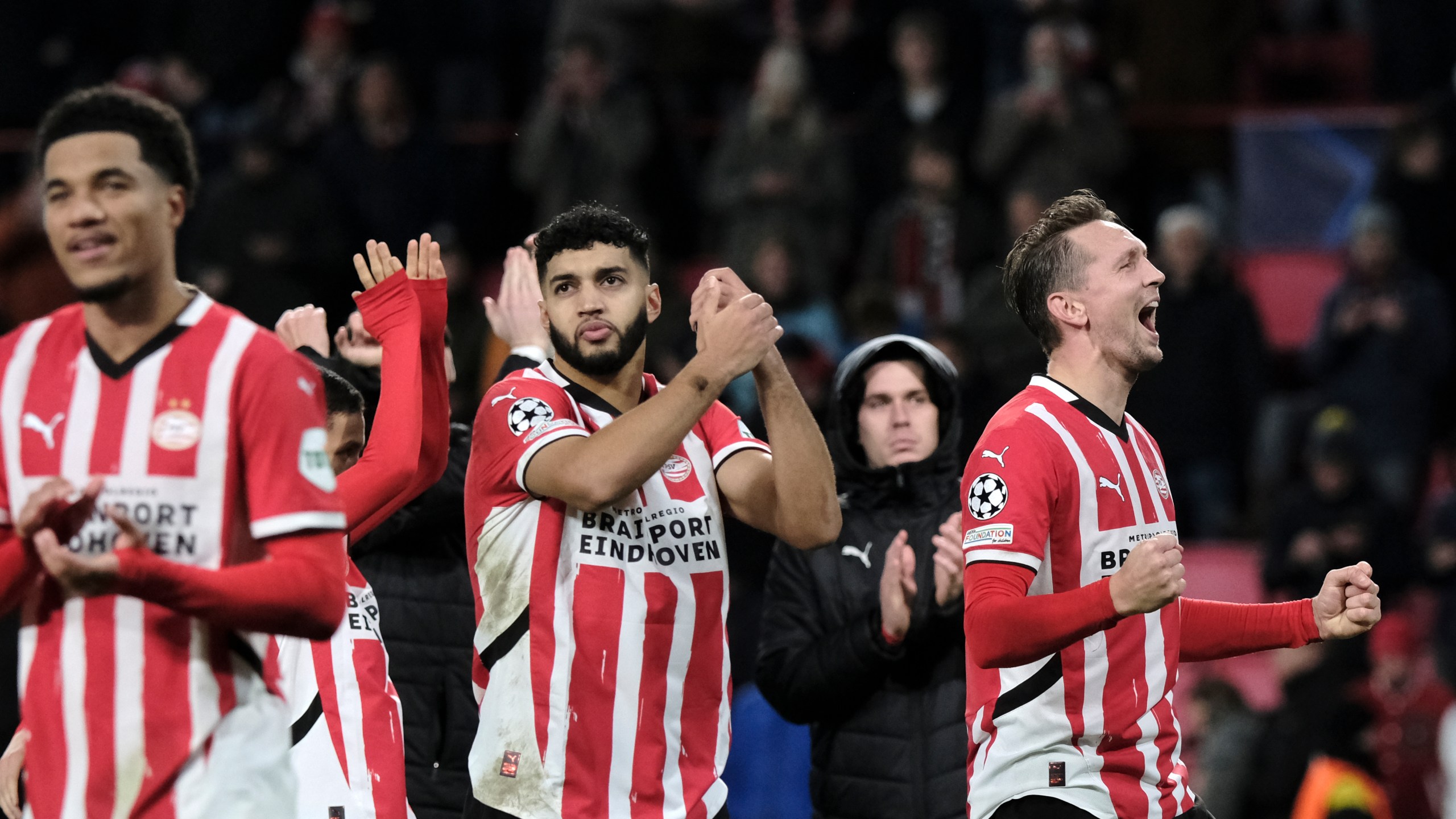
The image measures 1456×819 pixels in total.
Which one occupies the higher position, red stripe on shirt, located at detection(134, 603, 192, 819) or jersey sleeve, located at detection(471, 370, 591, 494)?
jersey sleeve, located at detection(471, 370, 591, 494)

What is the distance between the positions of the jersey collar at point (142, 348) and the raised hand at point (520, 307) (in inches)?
84.0

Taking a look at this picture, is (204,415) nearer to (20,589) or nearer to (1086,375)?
(20,589)

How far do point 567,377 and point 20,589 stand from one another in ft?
5.59

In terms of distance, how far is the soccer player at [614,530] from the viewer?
184 inches

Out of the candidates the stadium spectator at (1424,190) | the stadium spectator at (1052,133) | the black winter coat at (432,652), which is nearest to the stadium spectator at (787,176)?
the stadium spectator at (1052,133)

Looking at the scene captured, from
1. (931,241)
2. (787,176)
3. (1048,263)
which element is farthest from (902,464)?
(787,176)

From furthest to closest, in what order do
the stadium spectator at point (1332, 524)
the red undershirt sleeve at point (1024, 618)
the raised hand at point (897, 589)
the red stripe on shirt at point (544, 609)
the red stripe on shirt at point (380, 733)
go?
the stadium spectator at point (1332, 524)
the raised hand at point (897, 589)
the red stripe on shirt at point (380, 733)
the red stripe on shirt at point (544, 609)
the red undershirt sleeve at point (1024, 618)

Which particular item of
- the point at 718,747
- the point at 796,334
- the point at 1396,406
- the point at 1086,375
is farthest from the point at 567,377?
the point at 1396,406

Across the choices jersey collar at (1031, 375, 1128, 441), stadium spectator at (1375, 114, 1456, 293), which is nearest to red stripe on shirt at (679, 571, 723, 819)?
jersey collar at (1031, 375, 1128, 441)

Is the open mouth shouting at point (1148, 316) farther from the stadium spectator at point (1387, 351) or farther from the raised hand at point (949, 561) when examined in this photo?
the stadium spectator at point (1387, 351)

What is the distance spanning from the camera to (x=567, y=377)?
501cm

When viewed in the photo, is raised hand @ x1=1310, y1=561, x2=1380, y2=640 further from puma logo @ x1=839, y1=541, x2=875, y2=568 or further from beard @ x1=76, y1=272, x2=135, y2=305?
beard @ x1=76, y1=272, x2=135, y2=305

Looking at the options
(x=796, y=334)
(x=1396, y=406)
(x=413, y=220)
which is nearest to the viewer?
(x=796, y=334)

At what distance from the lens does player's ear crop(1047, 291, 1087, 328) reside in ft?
15.9
